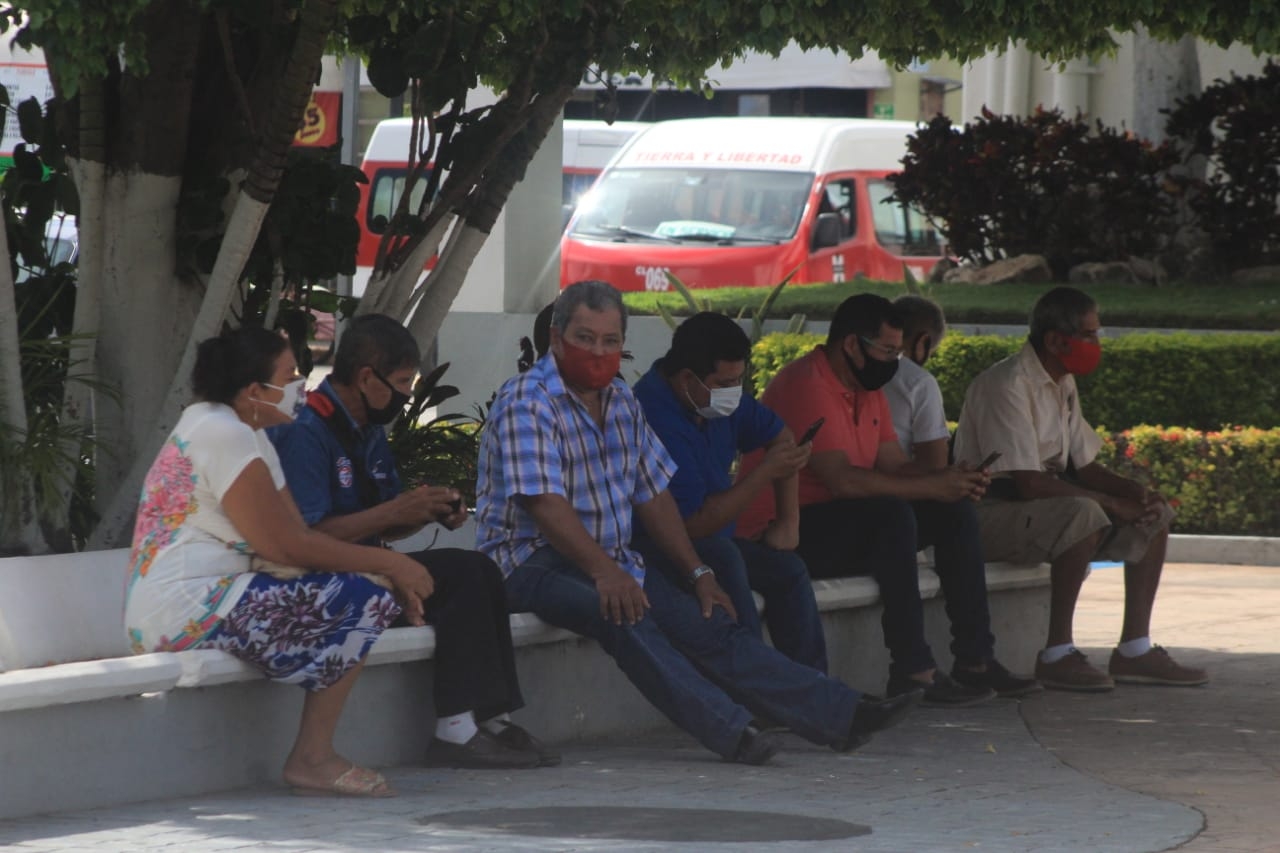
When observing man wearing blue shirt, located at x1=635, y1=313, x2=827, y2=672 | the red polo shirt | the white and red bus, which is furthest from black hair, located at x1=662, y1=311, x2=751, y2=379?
the white and red bus

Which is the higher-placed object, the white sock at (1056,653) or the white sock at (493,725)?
the white sock at (493,725)

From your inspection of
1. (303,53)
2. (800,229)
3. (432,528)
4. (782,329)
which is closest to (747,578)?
(432,528)

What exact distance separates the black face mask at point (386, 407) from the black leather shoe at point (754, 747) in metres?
1.41

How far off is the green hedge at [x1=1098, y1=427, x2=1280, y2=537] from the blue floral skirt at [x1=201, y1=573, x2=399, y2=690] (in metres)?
7.87

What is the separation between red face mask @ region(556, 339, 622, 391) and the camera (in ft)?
21.8

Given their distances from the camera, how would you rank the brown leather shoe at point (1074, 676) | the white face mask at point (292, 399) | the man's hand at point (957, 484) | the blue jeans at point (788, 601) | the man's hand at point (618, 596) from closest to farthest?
the white face mask at point (292, 399) → the man's hand at point (618, 596) → the blue jeans at point (788, 601) → the man's hand at point (957, 484) → the brown leather shoe at point (1074, 676)

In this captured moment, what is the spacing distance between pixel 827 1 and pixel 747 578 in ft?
6.37

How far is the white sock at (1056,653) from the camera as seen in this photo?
8.41 meters

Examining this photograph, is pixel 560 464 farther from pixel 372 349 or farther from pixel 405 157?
pixel 405 157

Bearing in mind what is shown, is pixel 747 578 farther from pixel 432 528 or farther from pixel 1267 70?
pixel 1267 70

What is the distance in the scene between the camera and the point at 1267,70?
52.5ft

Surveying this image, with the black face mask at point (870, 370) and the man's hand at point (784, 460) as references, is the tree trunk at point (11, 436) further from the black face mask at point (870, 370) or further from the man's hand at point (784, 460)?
the black face mask at point (870, 370)

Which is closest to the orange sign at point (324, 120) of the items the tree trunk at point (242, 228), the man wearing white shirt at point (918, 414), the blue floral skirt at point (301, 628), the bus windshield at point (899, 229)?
the bus windshield at point (899, 229)

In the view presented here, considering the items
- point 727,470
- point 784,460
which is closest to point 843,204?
point 727,470
